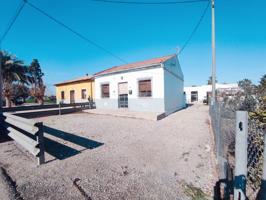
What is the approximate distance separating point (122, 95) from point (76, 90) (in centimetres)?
1023

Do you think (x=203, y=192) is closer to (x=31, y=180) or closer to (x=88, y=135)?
(x=31, y=180)

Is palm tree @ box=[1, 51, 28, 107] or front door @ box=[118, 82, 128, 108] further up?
palm tree @ box=[1, 51, 28, 107]

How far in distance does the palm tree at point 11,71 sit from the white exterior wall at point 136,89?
12.4 metres

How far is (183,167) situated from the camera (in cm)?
388

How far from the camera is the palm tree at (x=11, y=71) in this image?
Answer: 20.7m

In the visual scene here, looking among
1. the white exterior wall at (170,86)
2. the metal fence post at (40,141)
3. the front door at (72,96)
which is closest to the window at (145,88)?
the white exterior wall at (170,86)

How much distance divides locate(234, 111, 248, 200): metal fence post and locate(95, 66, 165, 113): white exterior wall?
11.1 m

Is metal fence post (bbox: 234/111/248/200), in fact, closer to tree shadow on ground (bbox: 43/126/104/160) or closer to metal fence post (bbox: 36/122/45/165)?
metal fence post (bbox: 36/122/45/165)

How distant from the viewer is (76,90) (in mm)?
23203

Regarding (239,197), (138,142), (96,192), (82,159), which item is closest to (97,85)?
(138,142)

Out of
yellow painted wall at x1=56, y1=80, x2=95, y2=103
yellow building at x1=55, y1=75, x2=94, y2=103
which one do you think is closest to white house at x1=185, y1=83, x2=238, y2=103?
yellow building at x1=55, y1=75, x2=94, y2=103

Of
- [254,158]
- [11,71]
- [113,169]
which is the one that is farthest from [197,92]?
[113,169]

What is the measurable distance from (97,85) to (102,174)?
15.1 metres

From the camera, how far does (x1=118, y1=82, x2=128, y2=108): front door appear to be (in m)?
15.4
